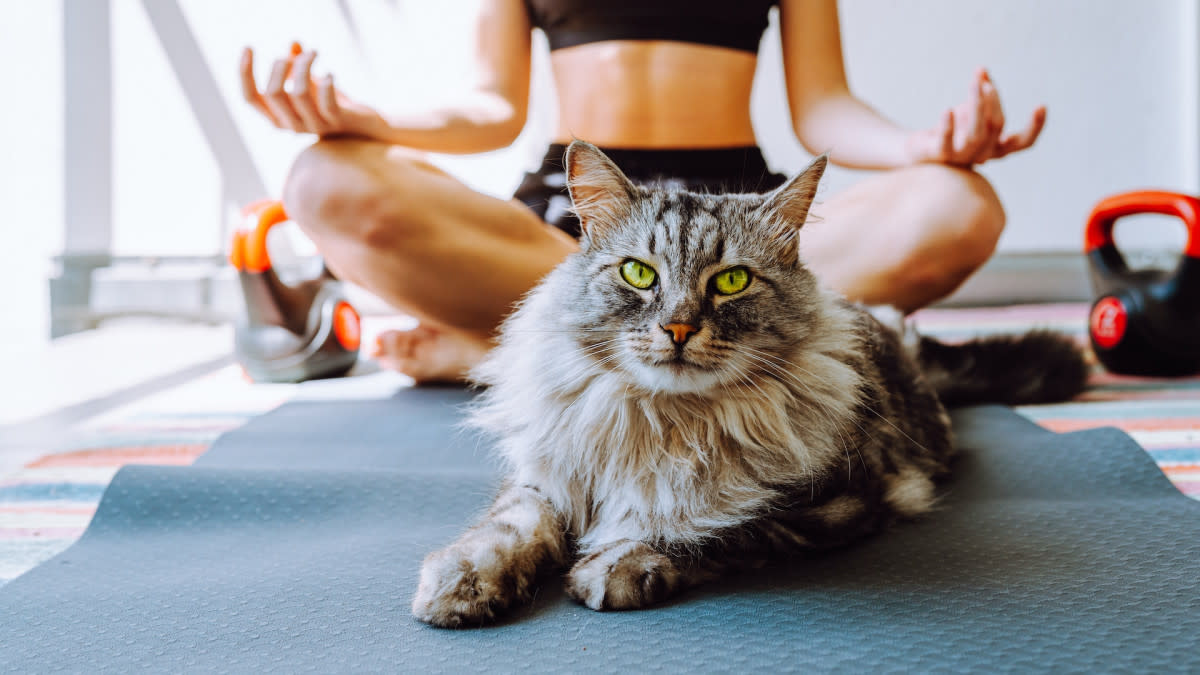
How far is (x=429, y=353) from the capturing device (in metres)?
2.12

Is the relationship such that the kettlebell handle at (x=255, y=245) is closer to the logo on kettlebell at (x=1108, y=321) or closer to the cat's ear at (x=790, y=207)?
the cat's ear at (x=790, y=207)

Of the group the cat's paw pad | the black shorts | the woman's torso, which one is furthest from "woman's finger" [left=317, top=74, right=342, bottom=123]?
the cat's paw pad

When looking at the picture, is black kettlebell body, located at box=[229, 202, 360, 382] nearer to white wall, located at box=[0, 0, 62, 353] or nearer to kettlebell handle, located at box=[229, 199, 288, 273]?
kettlebell handle, located at box=[229, 199, 288, 273]

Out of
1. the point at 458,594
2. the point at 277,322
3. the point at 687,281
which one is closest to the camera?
the point at 458,594

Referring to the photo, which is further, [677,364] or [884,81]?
Result: [884,81]

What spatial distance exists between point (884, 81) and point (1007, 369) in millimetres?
1861

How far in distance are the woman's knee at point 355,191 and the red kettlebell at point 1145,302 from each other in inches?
68.3

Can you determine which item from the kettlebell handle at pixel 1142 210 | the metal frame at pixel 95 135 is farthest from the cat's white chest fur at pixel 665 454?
the metal frame at pixel 95 135

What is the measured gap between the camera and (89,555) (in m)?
1.10

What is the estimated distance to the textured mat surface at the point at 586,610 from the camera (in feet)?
2.66

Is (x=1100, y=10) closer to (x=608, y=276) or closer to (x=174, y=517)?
(x=608, y=276)

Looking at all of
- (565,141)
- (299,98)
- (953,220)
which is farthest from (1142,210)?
(299,98)

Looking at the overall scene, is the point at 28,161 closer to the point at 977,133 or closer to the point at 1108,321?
the point at 977,133

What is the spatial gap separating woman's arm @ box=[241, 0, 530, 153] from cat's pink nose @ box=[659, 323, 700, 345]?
0.82 m
